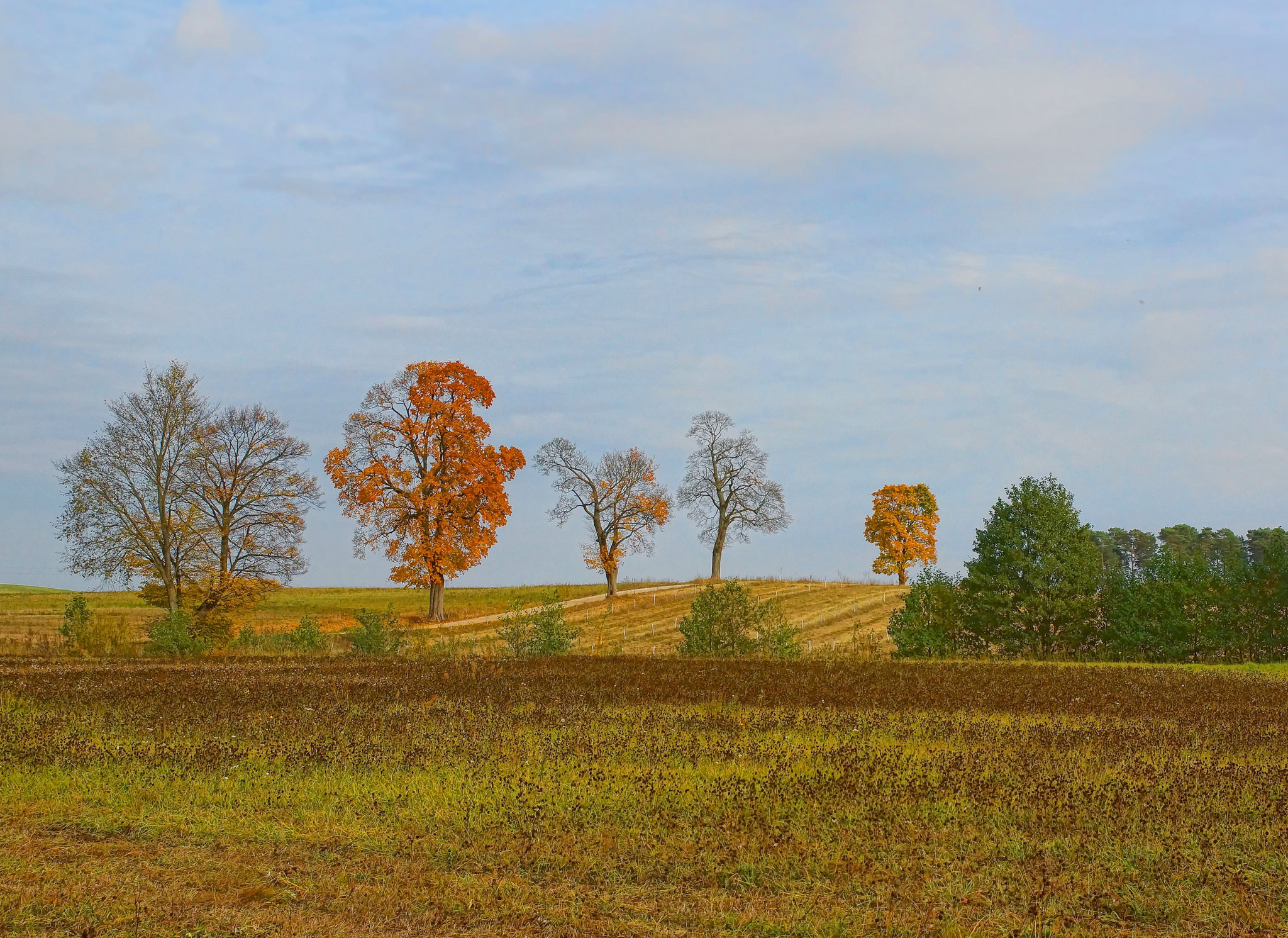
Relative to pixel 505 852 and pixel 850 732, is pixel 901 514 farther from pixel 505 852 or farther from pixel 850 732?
pixel 505 852

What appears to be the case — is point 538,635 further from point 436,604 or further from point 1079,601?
point 436,604

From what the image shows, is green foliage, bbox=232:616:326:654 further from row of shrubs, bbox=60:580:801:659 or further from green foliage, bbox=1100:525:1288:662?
green foliage, bbox=1100:525:1288:662

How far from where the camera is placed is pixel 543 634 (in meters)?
34.2

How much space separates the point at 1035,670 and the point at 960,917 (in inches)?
→ 945

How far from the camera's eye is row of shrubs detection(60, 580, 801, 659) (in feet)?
112

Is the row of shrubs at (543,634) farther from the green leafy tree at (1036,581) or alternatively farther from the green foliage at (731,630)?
the green leafy tree at (1036,581)

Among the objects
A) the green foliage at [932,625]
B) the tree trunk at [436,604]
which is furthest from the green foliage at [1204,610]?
the tree trunk at [436,604]

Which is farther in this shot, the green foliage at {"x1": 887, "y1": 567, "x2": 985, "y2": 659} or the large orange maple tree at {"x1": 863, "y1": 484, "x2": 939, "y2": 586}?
the large orange maple tree at {"x1": 863, "y1": 484, "x2": 939, "y2": 586}

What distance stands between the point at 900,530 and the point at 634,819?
75.4m

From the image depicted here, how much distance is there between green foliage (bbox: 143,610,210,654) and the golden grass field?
286 centimetres

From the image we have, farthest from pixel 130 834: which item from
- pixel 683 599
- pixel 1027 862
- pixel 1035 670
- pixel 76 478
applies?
pixel 683 599

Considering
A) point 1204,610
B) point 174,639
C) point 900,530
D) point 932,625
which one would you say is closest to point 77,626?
point 174,639

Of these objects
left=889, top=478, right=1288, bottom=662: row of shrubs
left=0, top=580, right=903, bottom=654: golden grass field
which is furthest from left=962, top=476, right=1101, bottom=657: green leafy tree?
left=0, top=580, right=903, bottom=654: golden grass field

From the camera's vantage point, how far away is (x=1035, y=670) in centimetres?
2988
